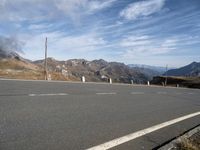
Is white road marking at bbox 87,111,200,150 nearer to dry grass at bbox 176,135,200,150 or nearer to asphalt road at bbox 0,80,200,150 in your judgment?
asphalt road at bbox 0,80,200,150

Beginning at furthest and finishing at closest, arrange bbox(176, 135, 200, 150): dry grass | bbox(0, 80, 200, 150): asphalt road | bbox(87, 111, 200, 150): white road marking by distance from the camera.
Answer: bbox(176, 135, 200, 150): dry grass, bbox(87, 111, 200, 150): white road marking, bbox(0, 80, 200, 150): asphalt road

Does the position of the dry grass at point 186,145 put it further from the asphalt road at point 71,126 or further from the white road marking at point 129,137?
the white road marking at point 129,137

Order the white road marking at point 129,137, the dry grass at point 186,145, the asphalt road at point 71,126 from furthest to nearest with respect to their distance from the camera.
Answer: the dry grass at point 186,145
the white road marking at point 129,137
the asphalt road at point 71,126

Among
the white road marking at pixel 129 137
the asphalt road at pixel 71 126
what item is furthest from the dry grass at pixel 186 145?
the white road marking at pixel 129 137

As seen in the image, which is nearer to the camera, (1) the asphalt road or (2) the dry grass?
(1) the asphalt road

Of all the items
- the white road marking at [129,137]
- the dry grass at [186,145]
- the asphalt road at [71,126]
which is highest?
the asphalt road at [71,126]

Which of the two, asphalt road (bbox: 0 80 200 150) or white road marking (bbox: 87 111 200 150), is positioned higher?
asphalt road (bbox: 0 80 200 150)

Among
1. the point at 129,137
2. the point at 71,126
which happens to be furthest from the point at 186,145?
the point at 71,126

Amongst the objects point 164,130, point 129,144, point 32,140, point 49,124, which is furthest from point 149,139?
point 32,140

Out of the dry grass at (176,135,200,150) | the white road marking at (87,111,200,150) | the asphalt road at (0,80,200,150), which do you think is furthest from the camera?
the dry grass at (176,135,200,150)

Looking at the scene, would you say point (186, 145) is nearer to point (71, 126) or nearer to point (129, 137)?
point (129, 137)

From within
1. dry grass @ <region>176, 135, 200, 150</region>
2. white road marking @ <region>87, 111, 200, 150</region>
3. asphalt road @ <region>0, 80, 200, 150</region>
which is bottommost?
dry grass @ <region>176, 135, 200, 150</region>

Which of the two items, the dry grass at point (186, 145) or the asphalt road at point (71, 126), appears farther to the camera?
the dry grass at point (186, 145)

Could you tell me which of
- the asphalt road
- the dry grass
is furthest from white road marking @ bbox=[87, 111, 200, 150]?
the dry grass
